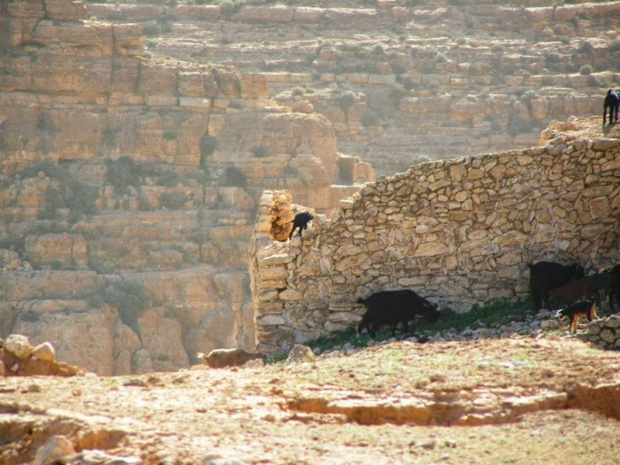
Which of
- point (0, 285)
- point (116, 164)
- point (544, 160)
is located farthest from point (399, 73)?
point (544, 160)

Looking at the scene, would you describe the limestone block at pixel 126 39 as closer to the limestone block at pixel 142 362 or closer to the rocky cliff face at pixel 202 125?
the rocky cliff face at pixel 202 125

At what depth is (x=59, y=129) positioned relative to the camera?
48.4 meters

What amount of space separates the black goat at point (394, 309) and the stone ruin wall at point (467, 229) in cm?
33

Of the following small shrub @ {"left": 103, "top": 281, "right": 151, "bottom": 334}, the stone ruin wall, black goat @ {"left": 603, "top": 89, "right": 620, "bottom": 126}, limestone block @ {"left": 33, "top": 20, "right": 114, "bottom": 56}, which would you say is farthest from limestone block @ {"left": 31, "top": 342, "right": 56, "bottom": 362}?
limestone block @ {"left": 33, "top": 20, "right": 114, "bottom": 56}

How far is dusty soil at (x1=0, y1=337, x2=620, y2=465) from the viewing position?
8.59 m

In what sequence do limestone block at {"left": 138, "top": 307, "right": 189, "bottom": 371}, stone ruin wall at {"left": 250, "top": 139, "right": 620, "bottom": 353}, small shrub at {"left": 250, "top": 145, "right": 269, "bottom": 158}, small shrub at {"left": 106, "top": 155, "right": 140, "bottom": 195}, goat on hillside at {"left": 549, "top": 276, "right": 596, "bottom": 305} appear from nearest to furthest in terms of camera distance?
goat on hillside at {"left": 549, "top": 276, "right": 596, "bottom": 305} → stone ruin wall at {"left": 250, "top": 139, "right": 620, "bottom": 353} → limestone block at {"left": 138, "top": 307, "right": 189, "bottom": 371} → small shrub at {"left": 106, "top": 155, "right": 140, "bottom": 195} → small shrub at {"left": 250, "top": 145, "right": 269, "bottom": 158}

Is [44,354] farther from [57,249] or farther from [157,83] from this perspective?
[157,83]

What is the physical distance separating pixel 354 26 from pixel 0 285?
3530cm

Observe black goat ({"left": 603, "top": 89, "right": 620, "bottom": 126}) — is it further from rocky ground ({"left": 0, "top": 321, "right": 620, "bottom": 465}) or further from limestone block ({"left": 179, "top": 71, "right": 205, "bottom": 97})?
limestone block ({"left": 179, "top": 71, "right": 205, "bottom": 97})

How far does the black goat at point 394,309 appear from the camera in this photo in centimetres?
Result: 1363

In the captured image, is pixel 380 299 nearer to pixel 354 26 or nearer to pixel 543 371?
pixel 543 371

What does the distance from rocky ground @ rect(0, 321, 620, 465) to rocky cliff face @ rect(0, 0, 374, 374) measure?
91.6 ft

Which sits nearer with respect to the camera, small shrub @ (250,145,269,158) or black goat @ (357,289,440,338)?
black goat @ (357,289,440,338)

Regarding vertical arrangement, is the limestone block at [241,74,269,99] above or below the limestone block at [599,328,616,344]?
above
